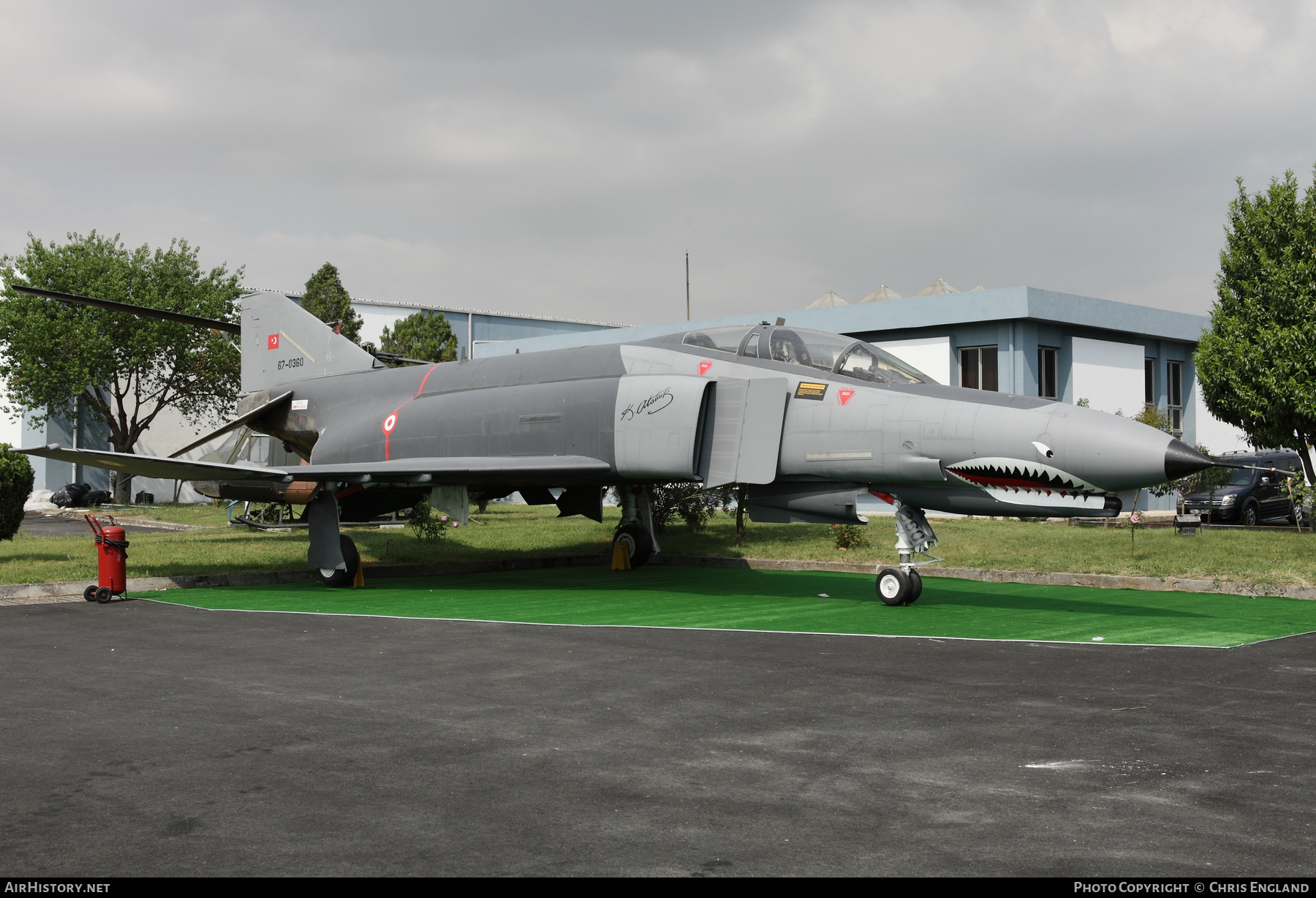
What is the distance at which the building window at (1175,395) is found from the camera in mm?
33812

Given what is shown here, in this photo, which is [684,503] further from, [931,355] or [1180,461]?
[931,355]

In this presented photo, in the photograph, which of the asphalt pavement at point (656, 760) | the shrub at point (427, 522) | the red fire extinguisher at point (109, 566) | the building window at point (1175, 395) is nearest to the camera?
the asphalt pavement at point (656, 760)

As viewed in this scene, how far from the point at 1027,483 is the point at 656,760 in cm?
612

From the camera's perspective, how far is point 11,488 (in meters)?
15.4

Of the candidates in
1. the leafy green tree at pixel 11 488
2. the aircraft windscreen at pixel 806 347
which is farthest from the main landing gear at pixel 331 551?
the aircraft windscreen at pixel 806 347

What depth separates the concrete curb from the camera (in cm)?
1223

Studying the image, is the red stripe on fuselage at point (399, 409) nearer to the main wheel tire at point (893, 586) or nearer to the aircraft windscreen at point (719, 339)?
the aircraft windscreen at point (719, 339)

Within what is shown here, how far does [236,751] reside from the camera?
5.12 m

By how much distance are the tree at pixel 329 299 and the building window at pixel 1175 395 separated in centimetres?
2796

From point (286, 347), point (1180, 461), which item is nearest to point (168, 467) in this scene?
point (286, 347)

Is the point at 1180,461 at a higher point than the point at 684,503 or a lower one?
higher

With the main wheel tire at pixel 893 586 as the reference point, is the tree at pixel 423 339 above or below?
above
